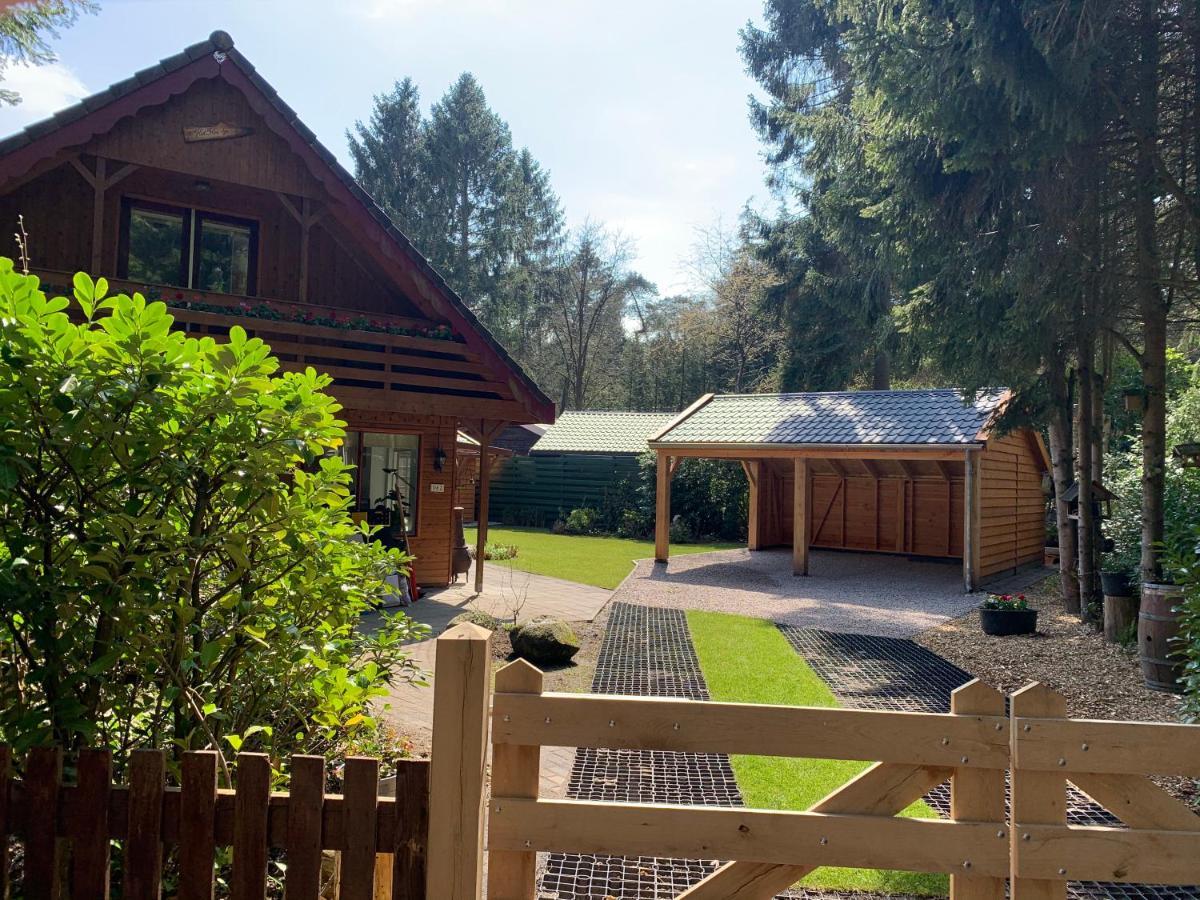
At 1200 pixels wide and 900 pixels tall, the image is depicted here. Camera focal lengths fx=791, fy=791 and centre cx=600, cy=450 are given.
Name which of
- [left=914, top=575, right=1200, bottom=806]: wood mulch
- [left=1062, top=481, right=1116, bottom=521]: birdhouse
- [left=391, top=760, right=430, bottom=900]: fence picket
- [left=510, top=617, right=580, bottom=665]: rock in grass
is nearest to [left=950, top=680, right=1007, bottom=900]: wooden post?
[left=391, top=760, right=430, bottom=900]: fence picket

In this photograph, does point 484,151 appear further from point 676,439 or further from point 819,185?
point 676,439

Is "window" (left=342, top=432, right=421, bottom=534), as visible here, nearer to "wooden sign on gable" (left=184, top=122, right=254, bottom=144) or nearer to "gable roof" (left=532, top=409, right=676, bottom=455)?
"wooden sign on gable" (left=184, top=122, right=254, bottom=144)

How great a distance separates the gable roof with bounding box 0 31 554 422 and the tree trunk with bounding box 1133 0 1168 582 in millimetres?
7118

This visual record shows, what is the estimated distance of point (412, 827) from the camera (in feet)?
6.47

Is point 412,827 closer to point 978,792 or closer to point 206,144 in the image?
point 978,792

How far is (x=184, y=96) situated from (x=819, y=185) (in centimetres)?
1669

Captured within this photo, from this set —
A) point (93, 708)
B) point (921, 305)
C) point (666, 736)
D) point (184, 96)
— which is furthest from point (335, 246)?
point (666, 736)

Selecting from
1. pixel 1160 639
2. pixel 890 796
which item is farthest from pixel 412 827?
pixel 1160 639

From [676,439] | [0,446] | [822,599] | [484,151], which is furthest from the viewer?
[484,151]

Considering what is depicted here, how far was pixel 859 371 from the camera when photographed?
25.7 metres

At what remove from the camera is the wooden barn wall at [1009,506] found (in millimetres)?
14086

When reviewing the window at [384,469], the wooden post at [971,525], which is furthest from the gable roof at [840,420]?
the window at [384,469]

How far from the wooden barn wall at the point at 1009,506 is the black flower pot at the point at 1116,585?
174 inches

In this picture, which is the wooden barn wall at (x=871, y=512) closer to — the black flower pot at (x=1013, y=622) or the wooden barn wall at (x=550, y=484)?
the wooden barn wall at (x=550, y=484)
